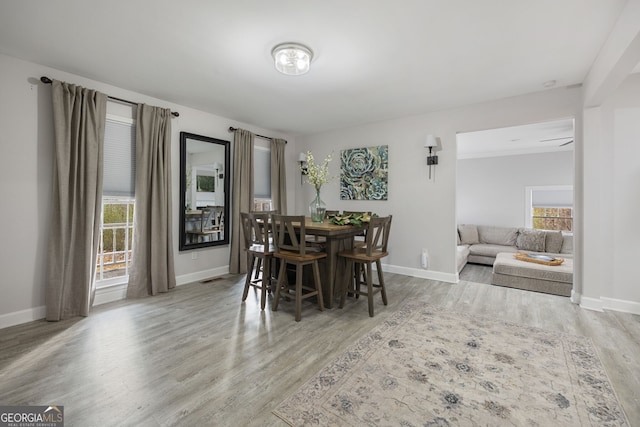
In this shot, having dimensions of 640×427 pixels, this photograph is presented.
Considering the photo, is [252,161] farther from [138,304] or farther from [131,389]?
[131,389]

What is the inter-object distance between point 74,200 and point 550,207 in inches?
326

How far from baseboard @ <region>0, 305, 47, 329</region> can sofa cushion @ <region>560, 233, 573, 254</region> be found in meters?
7.77

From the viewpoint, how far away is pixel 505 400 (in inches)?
65.8

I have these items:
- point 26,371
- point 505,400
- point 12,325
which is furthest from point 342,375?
point 12,325

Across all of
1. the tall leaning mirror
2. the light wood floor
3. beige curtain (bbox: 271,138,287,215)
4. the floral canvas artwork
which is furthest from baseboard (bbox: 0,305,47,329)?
the floral canvas artwork

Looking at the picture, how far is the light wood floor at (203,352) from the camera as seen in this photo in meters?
1.64

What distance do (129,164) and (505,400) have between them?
4.22 m

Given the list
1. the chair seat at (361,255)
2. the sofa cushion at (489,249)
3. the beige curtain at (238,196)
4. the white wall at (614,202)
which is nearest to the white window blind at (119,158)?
the beige curtain at (238,196)

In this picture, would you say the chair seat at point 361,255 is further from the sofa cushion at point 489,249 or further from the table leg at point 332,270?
the sofa cushion at point 489,249

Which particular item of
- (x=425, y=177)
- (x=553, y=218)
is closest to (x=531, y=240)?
(x=553, y=218)

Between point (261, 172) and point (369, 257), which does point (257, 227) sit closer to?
point (369, 257)

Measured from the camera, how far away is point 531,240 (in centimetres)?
565

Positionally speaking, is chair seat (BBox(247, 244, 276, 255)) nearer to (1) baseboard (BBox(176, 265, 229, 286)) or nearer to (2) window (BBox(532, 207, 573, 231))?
(1) baseboard (BBox(176, 265, 229, 286))

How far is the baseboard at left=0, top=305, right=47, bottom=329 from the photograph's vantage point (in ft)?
8.69
